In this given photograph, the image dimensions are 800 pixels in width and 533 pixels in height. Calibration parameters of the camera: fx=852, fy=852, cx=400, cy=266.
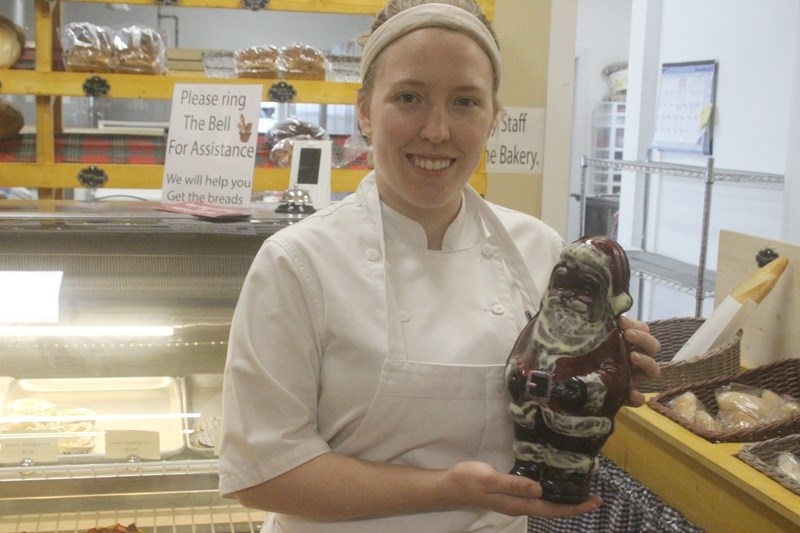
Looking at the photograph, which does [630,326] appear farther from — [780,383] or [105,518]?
[105,518]

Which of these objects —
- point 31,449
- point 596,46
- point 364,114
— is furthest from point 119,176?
point 596,46

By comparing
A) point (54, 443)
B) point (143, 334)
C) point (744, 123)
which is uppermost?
point (744, 123)

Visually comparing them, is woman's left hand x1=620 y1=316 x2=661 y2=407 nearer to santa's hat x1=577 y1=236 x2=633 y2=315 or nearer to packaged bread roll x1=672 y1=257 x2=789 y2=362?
santa's hat x1=577 y1=236 x2=633 y2=315

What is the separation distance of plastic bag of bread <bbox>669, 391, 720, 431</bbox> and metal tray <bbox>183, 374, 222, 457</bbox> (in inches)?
39.5

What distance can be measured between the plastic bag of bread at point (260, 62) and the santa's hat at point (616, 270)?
1.43m

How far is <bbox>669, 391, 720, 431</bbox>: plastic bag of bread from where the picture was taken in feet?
5.93

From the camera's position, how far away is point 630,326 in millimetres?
1108

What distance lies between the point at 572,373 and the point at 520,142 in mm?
1982

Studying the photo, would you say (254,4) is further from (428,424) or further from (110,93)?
(428,424)

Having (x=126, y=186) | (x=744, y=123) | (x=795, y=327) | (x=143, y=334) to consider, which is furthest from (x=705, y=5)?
(x=143, y=334)

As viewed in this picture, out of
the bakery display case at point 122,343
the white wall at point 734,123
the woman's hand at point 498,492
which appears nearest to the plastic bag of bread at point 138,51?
the bakery display case at point 122,343

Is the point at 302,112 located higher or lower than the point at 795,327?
higher

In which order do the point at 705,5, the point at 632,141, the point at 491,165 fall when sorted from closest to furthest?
the point at 491,165 → the point at 705,5 → the point at 632,141

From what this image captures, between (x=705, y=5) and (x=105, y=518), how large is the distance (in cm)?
448
